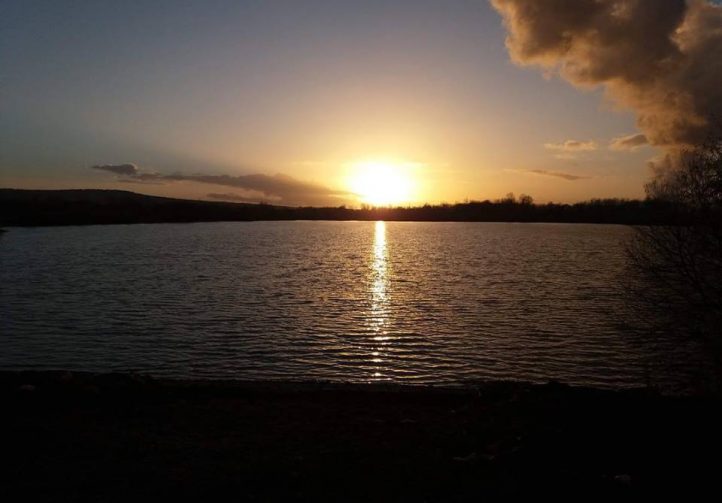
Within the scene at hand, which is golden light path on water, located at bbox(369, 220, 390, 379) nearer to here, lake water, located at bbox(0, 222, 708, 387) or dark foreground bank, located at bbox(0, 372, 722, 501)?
lake water, located at bbox(0, 222, 708, 387)

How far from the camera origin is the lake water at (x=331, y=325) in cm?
2091

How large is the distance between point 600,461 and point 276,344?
1680 cm

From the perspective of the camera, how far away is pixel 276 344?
80.7ft

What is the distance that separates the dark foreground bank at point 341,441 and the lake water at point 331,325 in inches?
209

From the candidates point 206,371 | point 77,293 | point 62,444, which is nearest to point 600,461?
point 62,444

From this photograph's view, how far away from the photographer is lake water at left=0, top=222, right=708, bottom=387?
20.9m

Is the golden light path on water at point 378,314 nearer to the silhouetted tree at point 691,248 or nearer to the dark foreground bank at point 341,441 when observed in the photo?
the dark foreground bank at point 341,441

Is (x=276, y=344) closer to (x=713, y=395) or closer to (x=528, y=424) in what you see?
(x=528, y=424)

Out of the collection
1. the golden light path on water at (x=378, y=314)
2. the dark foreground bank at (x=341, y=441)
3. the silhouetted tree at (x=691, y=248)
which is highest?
the silhouetted tree at (x=691, y=248)

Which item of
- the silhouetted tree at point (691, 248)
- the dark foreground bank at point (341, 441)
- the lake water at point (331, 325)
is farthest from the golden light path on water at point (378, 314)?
the silhouetted tree at point (691, 248)

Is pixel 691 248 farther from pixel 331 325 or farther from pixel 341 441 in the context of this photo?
pixel 331 325

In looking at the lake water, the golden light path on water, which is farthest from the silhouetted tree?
the golden light path on water

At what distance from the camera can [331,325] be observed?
96.9 feet

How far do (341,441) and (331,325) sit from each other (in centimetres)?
1796
